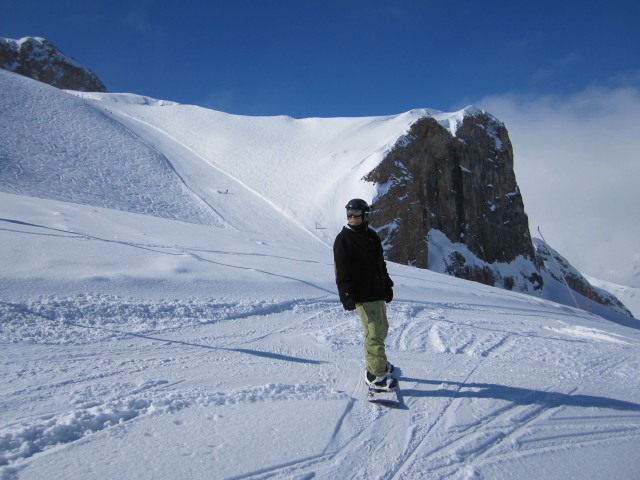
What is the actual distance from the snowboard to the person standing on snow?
40mm

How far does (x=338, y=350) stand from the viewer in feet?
15.6

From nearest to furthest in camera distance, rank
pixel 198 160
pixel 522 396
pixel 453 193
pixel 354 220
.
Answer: pixel 354 220 → pixel 522 396 → pixel 198 160 → pixel 453 193

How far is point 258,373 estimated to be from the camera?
12.7 feet

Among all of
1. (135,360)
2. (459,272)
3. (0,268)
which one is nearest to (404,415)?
(135,360)

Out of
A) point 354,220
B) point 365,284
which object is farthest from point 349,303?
point 354,220

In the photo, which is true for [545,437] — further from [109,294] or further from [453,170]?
[453,170]

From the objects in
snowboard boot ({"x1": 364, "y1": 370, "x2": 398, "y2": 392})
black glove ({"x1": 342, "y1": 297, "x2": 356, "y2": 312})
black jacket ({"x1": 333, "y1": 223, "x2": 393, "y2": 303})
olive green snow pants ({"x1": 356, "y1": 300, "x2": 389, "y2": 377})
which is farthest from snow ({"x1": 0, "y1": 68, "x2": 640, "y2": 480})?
→ black jacket ({"x1": 333, "y1": 223, "x2": 393, "y2": 303})

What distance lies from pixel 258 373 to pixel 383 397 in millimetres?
1174

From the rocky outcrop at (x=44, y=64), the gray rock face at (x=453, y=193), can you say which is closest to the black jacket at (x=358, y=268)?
the gray rock face at (x=453, y=193)

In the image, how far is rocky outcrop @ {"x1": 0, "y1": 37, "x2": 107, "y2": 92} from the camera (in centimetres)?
7556

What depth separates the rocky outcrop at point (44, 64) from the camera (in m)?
75.6

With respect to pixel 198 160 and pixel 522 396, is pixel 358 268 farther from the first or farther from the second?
pixel 198 160

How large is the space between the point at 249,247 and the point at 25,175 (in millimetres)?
13302

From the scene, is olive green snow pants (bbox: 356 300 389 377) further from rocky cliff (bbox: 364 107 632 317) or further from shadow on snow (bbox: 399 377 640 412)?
rocky cliff (bbox: 364 107 632 317)
